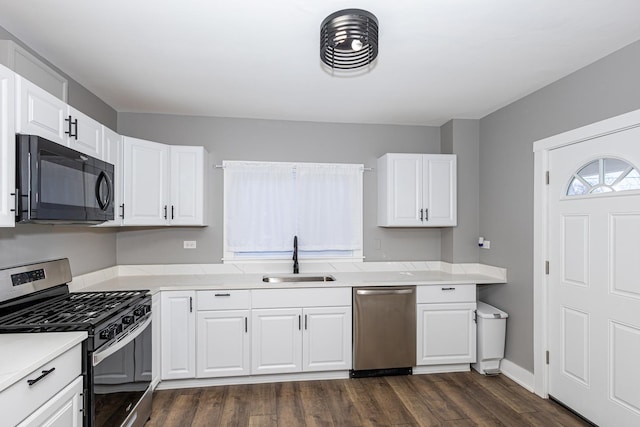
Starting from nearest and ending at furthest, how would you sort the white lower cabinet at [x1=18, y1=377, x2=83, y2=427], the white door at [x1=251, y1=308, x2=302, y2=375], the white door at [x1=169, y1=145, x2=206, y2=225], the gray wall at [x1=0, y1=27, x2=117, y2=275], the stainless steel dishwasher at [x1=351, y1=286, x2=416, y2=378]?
the white lower cabinet at [x1=18, y1=377, x2=83, y2=427] → the gray wall at [x1=0, y1=27, x2=117, y2=275] → the white door at [x1=251, y1=308, x2=302, y2=375] → the stainless steel dishwasher at [x1=351, y1=286, x2=416, y2=378] → the white door at [x1=169, y1=145, x2=206, y2=225]

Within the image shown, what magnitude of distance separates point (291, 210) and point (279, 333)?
4.17 feet

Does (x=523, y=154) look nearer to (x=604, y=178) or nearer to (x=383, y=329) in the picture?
(x=604, y=178)

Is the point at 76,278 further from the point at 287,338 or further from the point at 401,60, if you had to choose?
the point at 401,60

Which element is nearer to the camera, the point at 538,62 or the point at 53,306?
the point at 53,306

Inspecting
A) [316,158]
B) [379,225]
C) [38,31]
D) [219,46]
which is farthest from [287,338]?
[38,31]

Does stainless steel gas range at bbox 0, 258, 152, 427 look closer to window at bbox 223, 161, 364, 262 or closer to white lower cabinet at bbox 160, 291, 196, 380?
white lower cabinet at bbox 160, 291, 196, 380

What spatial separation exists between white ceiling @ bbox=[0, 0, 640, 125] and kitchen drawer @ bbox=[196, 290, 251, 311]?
5.67ft

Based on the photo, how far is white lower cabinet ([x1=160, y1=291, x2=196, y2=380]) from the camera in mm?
2918

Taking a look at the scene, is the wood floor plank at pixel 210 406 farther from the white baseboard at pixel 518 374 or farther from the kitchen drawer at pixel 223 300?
the white baseboard at pixel 518 374

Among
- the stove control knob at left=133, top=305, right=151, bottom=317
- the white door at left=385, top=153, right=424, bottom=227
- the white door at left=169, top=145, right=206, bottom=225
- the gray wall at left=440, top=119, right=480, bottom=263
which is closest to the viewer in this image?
the stove control knob at left=133, top=305, right=151, bottom=317

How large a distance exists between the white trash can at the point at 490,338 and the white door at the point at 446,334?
0.22 feet

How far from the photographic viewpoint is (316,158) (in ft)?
12.5

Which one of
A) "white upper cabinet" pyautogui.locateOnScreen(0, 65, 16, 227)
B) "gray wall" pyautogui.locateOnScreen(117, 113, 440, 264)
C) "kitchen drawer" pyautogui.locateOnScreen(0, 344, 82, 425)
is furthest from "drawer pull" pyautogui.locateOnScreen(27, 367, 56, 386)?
"gray wall" pyautogui.locateOnScreen(117, 113, 440, 264)

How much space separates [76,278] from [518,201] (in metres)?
3.77
